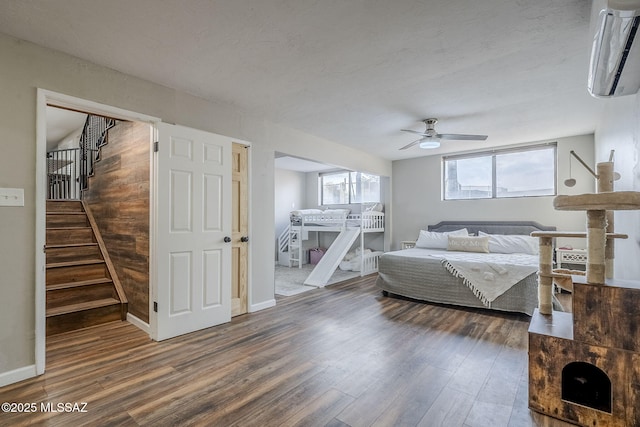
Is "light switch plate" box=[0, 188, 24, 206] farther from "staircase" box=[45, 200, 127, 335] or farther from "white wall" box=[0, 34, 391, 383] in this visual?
"staircase" box=[45, 200, 127, 335]

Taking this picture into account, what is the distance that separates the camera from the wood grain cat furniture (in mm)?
1493

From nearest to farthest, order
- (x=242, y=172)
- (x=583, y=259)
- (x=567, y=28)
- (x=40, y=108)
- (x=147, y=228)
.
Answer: (x=567, y=28) → (x=40, y=108) → (x=147, y=228) → (x=242, y=172) → (x=583, y=259)

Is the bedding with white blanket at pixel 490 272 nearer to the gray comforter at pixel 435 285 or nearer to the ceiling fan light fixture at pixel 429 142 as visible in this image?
the gray comforter at pixel 435 285

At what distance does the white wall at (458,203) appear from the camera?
15.6 ft

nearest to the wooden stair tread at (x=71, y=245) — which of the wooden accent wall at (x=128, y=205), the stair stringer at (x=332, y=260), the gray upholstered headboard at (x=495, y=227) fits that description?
the wooden accent wall at (x=128, y=205)

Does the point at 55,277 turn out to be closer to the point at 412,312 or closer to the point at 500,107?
the point at 412,312

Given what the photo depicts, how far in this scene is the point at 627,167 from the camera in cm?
213

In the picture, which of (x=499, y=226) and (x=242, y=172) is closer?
(x=242, y=172)

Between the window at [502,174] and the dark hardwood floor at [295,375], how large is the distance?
9.22ft

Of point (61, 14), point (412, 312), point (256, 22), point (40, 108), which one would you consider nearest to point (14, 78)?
point (40, 108)

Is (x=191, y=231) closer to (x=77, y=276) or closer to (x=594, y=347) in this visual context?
(x=77, y=276)

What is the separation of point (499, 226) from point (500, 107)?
8.61ft

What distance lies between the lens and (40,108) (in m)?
2.22

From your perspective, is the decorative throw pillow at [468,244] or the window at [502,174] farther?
the window at [502,174]
